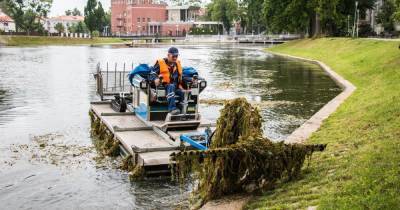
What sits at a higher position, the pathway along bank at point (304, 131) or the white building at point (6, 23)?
the white building at point (6, 23)

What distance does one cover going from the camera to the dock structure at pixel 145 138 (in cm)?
1098

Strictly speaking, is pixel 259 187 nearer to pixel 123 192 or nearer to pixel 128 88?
pixel 123 192

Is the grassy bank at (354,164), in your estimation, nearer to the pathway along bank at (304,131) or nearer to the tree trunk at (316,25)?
the pathway along bank at (304,131)

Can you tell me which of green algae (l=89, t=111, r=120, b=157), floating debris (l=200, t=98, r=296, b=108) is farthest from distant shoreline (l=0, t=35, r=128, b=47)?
green algae (l=89, t=111, r=120, b=157)

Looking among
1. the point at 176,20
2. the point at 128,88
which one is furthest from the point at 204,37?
the point at 128,88

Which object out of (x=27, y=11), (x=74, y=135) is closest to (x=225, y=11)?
(x=27, y=11)

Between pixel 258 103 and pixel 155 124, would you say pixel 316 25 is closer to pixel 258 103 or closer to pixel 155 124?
pixel 258 103

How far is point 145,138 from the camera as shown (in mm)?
12516

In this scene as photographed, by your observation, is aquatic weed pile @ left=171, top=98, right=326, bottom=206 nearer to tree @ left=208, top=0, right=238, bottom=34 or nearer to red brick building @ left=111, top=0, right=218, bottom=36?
tree @ left=208, top=0, right=238, bottom=34

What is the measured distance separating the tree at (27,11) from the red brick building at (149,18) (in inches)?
1559

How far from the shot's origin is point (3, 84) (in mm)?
31391

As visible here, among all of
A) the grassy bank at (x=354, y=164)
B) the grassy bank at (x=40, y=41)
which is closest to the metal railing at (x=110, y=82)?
the grassy bank at (x=354, y=164)

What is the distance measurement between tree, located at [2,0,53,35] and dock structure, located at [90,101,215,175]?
4926 inches

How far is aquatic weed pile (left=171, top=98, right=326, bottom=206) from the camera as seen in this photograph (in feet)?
27.8
